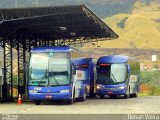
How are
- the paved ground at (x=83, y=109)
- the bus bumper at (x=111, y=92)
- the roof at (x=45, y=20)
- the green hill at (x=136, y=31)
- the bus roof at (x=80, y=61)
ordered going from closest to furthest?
1. the paved ground at (x=83, y=109)
2. the roof at (x=45, y=20)
3. the bus roof at (x=80, y=61)
4. the bus bumper at (x=111, y=92)
5. the green hill at (x=136, y=31)

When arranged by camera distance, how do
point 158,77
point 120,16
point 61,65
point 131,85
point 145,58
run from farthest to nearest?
point 120,16 < point 145,58 < point 158,77 < point 131,85 < point 61,65

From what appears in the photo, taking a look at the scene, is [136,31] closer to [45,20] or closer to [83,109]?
[45,20]

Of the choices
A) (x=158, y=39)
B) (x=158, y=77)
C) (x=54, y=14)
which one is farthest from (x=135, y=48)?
(x=54, y=14)

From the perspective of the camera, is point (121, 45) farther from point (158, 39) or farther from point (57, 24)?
point (57, 24)

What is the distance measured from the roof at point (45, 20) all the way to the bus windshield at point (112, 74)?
120 inches

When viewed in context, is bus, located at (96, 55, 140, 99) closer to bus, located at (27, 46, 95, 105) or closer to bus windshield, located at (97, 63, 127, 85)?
bus windshield, located at (97, 63, 127, 85)

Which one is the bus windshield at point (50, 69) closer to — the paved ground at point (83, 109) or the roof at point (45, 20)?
the paved ground at point (83, 109)

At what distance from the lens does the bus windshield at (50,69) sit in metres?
29.0

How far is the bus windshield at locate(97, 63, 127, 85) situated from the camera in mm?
38719

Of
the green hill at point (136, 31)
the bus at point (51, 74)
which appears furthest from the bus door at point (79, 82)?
the green hill at point (136, 31)

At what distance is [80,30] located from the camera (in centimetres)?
4266

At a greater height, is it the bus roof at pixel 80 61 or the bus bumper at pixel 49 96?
the bus roof at pixel 80 61

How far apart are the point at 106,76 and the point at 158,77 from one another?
48.3 metres

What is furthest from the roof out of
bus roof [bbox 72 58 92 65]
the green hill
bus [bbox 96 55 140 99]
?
the green hill
